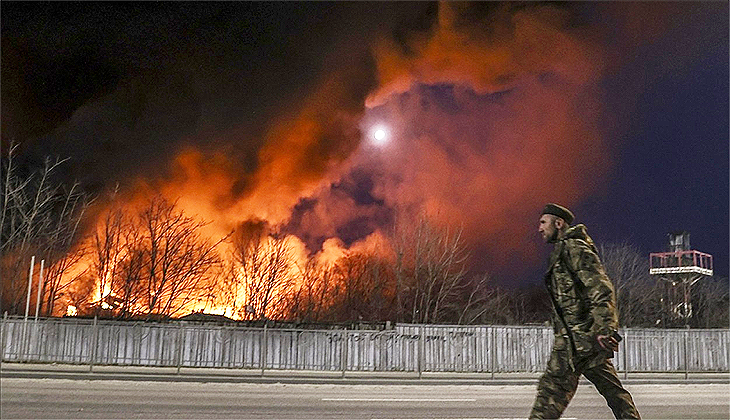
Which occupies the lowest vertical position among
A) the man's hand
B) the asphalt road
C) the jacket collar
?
the asphalt road

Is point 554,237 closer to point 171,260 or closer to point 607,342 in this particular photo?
point 607,342

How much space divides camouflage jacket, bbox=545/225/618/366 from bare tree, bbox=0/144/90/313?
2552cm

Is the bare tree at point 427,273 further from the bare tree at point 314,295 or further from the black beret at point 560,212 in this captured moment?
the black beret at point 560,212

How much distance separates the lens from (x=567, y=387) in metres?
5.00

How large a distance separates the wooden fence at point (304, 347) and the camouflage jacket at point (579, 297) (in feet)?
43.7

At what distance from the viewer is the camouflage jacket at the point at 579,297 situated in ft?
15.9

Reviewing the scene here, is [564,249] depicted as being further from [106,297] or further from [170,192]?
[170,192]

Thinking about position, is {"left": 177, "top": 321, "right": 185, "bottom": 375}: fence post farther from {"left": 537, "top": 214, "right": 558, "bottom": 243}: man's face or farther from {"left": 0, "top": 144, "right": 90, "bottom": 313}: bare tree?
{"left": 537, "top": 214, "right": 558, "bottom": 243}: man's face

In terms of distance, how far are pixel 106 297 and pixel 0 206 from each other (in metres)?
5.28

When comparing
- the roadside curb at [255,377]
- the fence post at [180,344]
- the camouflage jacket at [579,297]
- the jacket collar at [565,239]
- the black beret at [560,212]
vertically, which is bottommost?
the roadside curb at [255,377]

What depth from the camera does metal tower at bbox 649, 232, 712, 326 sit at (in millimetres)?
37469

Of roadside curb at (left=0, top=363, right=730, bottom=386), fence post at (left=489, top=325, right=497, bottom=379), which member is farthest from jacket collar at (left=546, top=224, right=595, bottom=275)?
fence post at (left=489, top=325, right=497, bottom=379)

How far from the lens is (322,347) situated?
2009 centimetres

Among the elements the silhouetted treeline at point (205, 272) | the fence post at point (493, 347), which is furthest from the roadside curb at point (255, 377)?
the silhouetted treeline at point (205, 272)
